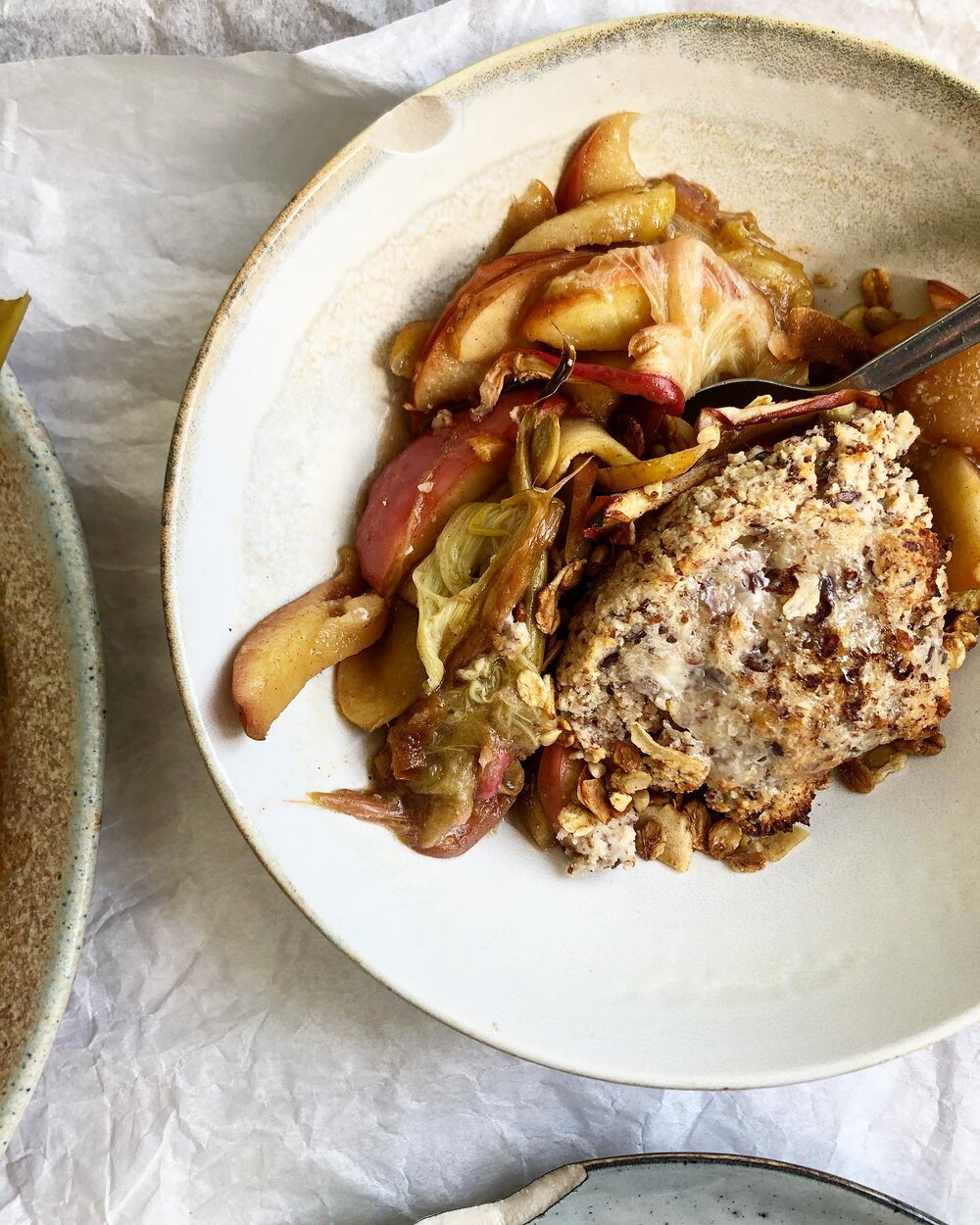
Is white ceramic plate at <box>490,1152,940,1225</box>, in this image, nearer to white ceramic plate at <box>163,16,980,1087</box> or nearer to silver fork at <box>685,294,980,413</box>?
white ceramic plate at <box>163,16,980,1087</box>

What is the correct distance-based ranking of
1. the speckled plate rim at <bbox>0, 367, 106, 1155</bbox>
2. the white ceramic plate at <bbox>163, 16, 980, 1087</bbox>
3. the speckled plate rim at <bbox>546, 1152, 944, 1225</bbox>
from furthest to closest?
the speckled plate rim at <bbox>546, 1152, 944, 1225</bbox>
the speckled plate rim at <bbox>0, 367, 106, 1155</bbox>
the white ceramic plate at <bbox>163, 16, 980, 1087</bbox>

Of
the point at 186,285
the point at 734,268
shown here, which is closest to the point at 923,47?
the point at 734,268

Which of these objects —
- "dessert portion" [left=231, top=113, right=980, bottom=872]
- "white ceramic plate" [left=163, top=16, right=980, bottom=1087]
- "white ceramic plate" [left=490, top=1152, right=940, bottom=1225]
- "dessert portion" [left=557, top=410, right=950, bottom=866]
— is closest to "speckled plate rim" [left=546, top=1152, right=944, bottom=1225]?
"white ceramic plate" [left=490, top=1152, right=940, bottom=1225]

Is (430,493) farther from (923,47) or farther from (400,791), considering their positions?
(923,47)

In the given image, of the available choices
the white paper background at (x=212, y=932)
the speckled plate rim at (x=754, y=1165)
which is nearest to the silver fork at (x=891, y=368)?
the white paper background at (x=212, y=932)

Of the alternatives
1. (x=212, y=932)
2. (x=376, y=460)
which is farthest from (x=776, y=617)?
(x=212, y=932)

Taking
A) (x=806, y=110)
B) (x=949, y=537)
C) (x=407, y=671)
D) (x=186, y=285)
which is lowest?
(x=407, y=671)
